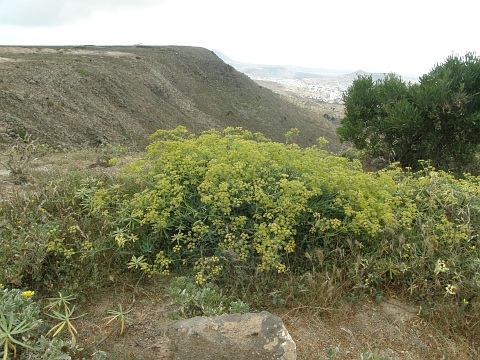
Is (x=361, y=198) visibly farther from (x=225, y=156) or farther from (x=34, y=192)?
(x=34, y=192)

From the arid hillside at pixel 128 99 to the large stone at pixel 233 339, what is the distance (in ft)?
59.0

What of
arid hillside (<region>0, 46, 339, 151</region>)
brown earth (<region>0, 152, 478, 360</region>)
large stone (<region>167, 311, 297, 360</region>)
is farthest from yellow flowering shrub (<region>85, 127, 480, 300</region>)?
arid hillside (<region>0, 46, 339, 151</region>)

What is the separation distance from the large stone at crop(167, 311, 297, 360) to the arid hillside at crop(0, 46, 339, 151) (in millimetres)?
17986

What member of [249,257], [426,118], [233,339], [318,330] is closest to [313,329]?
[318,330]

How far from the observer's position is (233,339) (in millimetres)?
2432

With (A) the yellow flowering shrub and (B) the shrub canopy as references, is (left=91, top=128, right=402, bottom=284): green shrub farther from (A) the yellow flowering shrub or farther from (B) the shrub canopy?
(B) the shrub canopy

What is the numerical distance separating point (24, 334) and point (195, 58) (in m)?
53.5

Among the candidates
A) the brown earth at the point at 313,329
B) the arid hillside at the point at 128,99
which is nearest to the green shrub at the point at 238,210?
the brown earth at the point at 313,329

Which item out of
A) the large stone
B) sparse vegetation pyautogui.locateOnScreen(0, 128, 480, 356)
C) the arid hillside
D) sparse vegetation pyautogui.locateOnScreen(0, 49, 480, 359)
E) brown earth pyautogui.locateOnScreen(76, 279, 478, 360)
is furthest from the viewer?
the arid hillside

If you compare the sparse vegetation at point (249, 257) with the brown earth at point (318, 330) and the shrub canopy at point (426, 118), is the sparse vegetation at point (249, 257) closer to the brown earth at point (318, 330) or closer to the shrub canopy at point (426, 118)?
the brown earth at point (318, 330)

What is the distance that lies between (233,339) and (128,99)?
32.7 meters

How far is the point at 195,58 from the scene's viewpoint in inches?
2060

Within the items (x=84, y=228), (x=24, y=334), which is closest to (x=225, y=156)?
(x=84, y=228)

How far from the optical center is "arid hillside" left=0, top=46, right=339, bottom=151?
73.7ft
